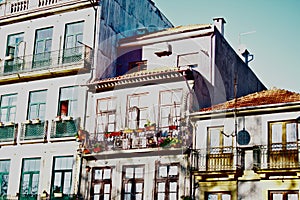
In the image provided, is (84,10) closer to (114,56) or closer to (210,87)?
(114,56)

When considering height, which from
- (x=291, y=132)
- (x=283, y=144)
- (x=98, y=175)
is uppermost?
(x=291, y=132)

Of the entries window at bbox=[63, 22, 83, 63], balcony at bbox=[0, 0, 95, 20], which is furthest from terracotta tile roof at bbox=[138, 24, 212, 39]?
balcony at bbox=[0, 0, 95, 20]

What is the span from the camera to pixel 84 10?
27.1 metres

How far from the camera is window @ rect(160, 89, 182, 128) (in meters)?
23.1

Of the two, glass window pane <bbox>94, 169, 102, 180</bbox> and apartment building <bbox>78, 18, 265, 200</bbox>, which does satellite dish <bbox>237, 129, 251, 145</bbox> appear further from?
glass window pane <bbox>94, 169, 102, 180</bbox>

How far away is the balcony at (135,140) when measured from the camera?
22.3 m

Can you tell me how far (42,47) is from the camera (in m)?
28.2

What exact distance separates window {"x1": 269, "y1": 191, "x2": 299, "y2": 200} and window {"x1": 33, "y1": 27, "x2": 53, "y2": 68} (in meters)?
12.5

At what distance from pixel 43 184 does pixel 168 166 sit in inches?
247

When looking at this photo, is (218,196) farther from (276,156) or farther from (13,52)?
(13,52)

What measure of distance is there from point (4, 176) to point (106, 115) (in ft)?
19.5

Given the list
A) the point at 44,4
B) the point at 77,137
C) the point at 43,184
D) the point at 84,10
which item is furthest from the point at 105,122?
the point at 44,4

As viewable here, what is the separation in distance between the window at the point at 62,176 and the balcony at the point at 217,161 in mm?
6142

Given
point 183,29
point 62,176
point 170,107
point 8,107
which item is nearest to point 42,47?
point 8,107
